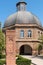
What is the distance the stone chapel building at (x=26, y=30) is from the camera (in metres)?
40.4

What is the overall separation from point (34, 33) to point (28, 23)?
268 centimetres

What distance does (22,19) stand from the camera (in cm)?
4197

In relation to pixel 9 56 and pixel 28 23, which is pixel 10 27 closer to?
pixel 28 23

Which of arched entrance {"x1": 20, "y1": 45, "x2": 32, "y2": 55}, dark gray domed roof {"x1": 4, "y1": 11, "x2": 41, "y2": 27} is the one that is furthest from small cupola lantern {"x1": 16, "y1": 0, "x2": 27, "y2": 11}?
arched entrance {"x1": 20, "y1": 45, "x2": 32, "y2": 55}

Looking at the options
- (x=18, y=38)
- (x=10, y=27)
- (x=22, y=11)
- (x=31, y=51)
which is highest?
(x=22, y=11)

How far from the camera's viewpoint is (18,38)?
40.5 metres

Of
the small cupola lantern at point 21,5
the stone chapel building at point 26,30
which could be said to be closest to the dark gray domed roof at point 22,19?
the stone chapel building at point 26,30

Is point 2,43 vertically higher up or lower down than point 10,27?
lower down

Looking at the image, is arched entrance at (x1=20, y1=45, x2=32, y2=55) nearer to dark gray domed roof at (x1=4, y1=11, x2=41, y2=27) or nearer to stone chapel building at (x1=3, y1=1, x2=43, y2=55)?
stone chapel building at (x1=3, y1=1, x2=43, y2=55)

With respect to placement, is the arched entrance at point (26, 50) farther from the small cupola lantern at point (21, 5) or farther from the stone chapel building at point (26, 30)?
the small cupola lantern at point (21, 5)

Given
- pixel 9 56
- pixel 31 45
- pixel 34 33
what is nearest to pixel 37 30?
pixel 34 33

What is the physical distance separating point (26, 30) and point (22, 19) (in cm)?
308

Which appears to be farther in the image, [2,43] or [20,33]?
[20,33]

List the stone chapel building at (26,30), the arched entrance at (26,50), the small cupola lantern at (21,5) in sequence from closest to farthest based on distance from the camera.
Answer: the stone chapel building at (26,30)
the arched entrance at (26,50)
the small cupola lantern at (21,5)
